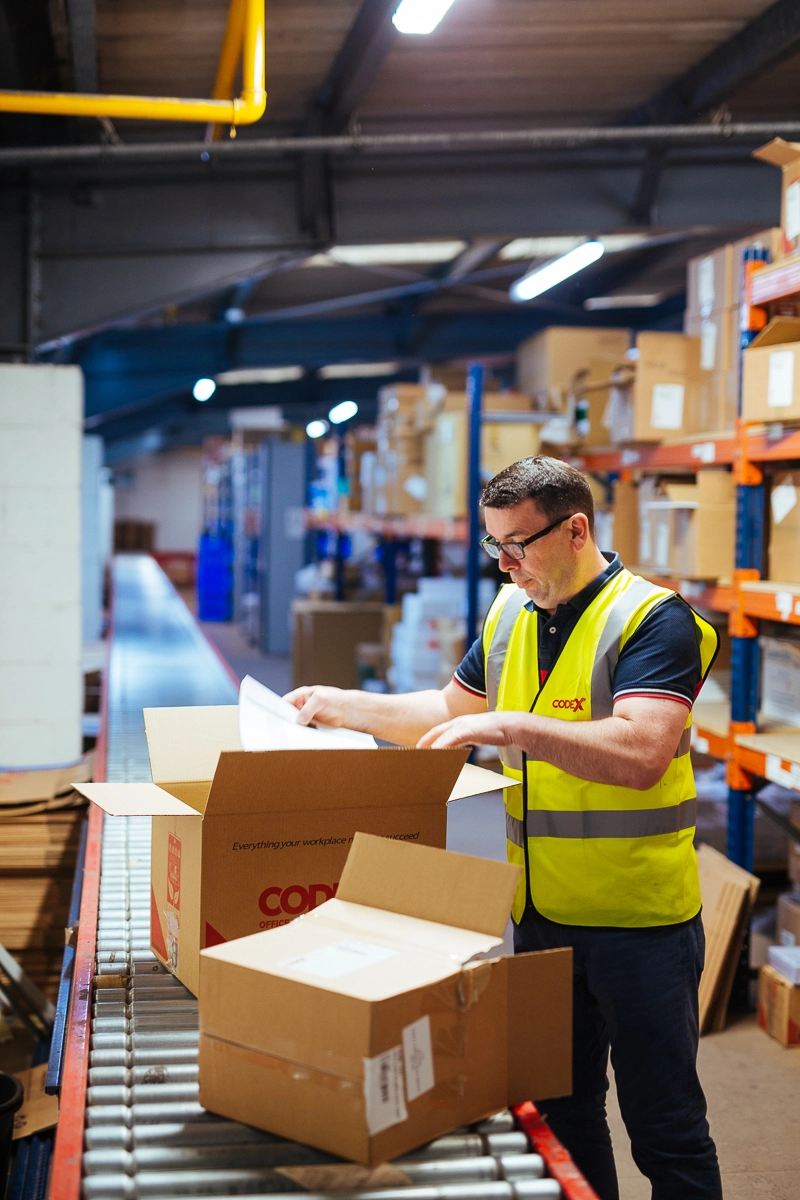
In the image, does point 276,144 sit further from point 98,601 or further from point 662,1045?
point 98,601

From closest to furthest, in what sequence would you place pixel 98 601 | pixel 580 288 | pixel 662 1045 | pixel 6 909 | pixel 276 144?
1. pixel 662 1045
2. pixel 6 909
3. pixel 276 144
4. pixel 580 288
5. pixel 98 601

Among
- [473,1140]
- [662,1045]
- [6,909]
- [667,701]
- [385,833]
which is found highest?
[667,701]

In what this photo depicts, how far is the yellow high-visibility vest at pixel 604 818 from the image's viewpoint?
2.08 metres

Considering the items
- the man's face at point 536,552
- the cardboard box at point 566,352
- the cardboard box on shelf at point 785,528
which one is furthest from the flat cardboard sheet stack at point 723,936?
the cardboard box at point 566,352

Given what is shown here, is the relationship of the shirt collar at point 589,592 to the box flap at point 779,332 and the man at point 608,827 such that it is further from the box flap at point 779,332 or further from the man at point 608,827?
the box flap at point 779,332

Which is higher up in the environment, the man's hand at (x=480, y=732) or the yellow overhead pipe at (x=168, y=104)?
the yellow overhead pipe at (x=168, y=104)

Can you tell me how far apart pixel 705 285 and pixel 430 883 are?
4.04m

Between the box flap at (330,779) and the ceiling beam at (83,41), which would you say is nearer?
Result: the box flap at (330,779)

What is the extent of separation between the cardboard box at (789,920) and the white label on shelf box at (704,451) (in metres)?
1.71

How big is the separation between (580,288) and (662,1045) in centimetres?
785

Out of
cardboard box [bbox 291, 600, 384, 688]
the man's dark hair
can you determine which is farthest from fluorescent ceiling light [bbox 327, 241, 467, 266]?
the man's dark hair

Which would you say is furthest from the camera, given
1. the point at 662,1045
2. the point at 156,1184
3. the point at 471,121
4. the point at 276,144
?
the point at 471,121

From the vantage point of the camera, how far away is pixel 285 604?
13.9 metres

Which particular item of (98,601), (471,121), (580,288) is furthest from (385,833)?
(98,601)
